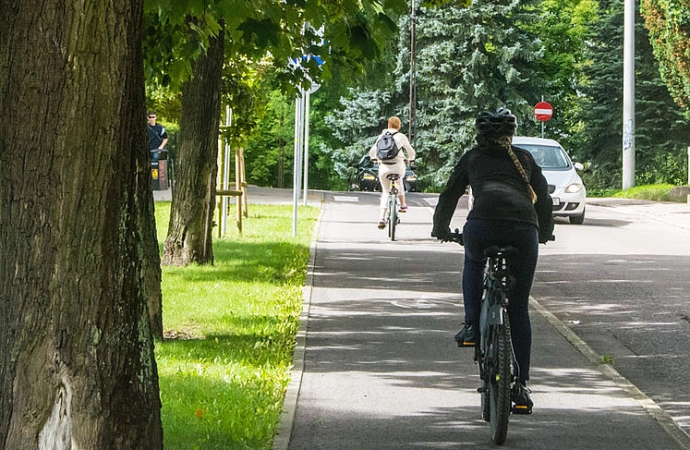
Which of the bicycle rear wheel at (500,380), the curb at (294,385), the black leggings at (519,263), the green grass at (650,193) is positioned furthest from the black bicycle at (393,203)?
the green grass at (650,193)

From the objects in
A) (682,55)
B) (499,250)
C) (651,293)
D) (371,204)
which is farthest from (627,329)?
(682,55)

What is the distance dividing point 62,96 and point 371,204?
2887 cm

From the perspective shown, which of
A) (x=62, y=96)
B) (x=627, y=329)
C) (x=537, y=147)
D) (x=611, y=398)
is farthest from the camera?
(x=537, y=147)

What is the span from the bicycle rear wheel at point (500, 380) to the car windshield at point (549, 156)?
70.3ft

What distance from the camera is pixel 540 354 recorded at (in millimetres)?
11000

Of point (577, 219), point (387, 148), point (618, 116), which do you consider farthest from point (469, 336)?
point (618, 116)

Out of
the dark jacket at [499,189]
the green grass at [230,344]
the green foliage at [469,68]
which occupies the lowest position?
the green grass at [230,344]

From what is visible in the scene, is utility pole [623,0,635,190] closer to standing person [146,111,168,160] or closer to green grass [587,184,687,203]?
green grass [587,184,687,203]

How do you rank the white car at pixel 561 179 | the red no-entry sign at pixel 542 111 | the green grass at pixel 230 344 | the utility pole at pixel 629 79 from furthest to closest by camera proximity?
A: 1. the red no-entry sign at pixel 542 111
2. the utility pole at pixel 629 79
3. the white car at pixel 561 179
4. the green grass at pixel 230 344

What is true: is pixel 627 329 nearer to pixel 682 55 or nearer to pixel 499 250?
pixel 499 250

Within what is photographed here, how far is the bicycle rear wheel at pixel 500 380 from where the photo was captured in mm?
7535

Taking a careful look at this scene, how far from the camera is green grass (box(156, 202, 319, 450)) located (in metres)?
7.86

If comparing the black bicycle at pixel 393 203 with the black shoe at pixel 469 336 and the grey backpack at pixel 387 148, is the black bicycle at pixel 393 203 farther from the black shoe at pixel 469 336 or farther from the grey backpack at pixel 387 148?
the black shoe at pixel 469 336

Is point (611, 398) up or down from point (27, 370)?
down
